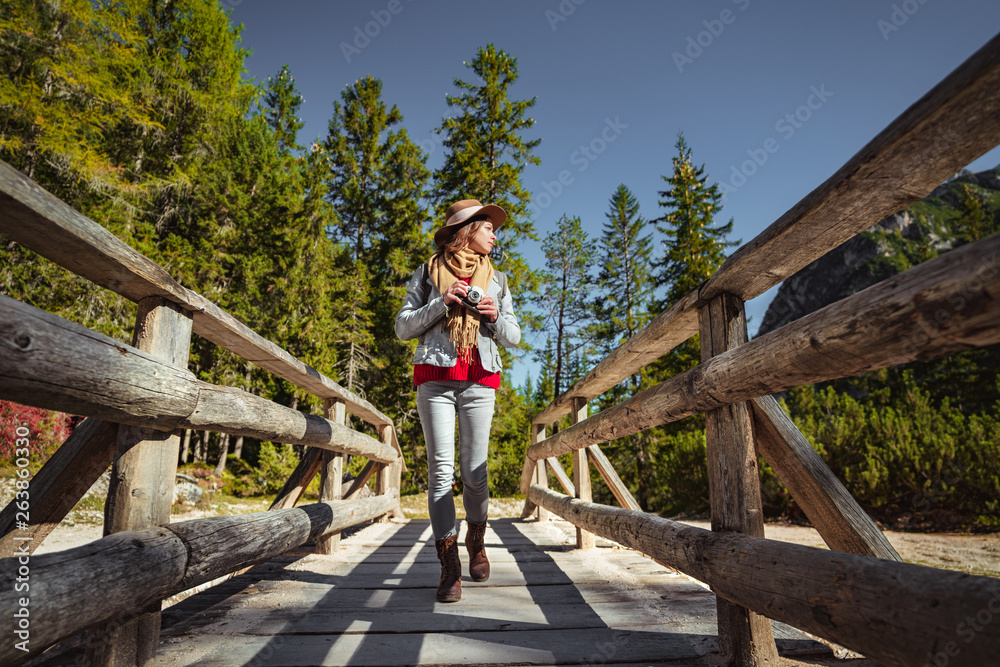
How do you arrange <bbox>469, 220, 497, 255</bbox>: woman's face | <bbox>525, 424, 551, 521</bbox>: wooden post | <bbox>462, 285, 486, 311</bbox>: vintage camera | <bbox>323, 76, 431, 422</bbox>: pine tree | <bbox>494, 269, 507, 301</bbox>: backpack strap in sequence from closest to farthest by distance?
<bbox>462, 285, 486, 311</bbox>: vintage camera, <bbox>469, 220, 497, 255</bbox>: woman's face, <bbox>494, 269, 507, 301</bbox>: backpack strap, <bbox>525, 424, 551, 521</bbox>: wooden post, <bbox>323, 76, 431, 422</bbox>: pine tree

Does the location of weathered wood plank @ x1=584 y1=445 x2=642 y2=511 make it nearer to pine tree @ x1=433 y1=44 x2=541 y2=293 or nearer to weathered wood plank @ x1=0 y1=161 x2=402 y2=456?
weathered wood plank @ x1=0 y1=161 x2=402 y2=456

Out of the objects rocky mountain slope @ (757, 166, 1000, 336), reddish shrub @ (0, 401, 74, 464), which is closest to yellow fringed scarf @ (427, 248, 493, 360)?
reddish shrub @ (0, 401, 74, 464)

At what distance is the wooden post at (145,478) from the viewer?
1577 mm

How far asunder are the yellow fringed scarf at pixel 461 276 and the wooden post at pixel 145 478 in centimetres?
130

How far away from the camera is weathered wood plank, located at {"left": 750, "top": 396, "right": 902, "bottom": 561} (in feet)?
4.89

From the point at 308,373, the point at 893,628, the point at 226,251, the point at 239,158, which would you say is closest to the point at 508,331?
the point at 308,373

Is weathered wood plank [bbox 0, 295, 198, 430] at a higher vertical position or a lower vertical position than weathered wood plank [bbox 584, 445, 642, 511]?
higher

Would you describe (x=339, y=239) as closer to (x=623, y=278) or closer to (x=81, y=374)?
(x=623, y=278)

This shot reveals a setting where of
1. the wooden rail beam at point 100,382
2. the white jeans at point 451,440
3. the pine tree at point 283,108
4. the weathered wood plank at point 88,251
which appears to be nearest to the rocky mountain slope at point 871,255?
the pine tree at point 283,108

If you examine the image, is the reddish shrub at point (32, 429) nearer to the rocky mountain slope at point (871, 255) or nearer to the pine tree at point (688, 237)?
the pine tree at point (688, 237)

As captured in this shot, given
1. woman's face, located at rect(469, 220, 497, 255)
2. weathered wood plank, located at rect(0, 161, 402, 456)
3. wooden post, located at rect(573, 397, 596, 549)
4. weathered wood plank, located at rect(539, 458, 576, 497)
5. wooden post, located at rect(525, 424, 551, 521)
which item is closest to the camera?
weathered wood plank, located at rect(0, 161, 402, 456)

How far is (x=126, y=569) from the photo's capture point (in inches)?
52.7

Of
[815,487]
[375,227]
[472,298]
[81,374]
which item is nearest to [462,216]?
[472,298]

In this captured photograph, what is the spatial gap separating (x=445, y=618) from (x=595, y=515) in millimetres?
1218
